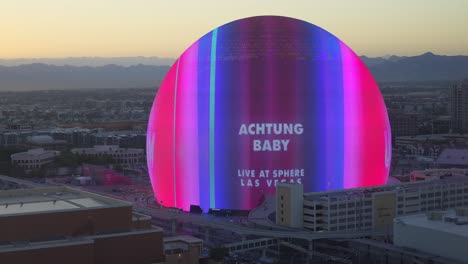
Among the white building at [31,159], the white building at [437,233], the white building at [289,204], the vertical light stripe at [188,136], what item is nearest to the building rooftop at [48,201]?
the vertical light stripe at [188,136]

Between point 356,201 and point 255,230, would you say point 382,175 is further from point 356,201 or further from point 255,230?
point 255,230

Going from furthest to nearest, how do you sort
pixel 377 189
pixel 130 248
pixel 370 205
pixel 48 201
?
pixel 377 189, pixel 370 205, pixel 48 201, pixel 130 248

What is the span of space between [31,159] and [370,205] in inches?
1520

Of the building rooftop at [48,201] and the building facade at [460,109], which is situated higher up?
the building facade at [460,109]

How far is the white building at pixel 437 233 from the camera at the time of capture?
25.1m

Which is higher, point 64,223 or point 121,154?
point 64,223

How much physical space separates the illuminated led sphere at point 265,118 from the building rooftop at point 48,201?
270 inches

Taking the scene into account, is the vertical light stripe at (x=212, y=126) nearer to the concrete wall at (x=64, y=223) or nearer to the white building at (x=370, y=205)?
the white building at (x=370, y=205)

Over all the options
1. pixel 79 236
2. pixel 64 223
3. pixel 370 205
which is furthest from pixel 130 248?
pixel 370 205

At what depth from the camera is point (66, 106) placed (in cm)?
17525

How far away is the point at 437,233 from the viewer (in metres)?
25.8

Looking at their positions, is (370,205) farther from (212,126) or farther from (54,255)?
(54,255)

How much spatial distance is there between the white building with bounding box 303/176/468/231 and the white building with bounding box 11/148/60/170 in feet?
118

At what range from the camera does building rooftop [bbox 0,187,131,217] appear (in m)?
20.0
